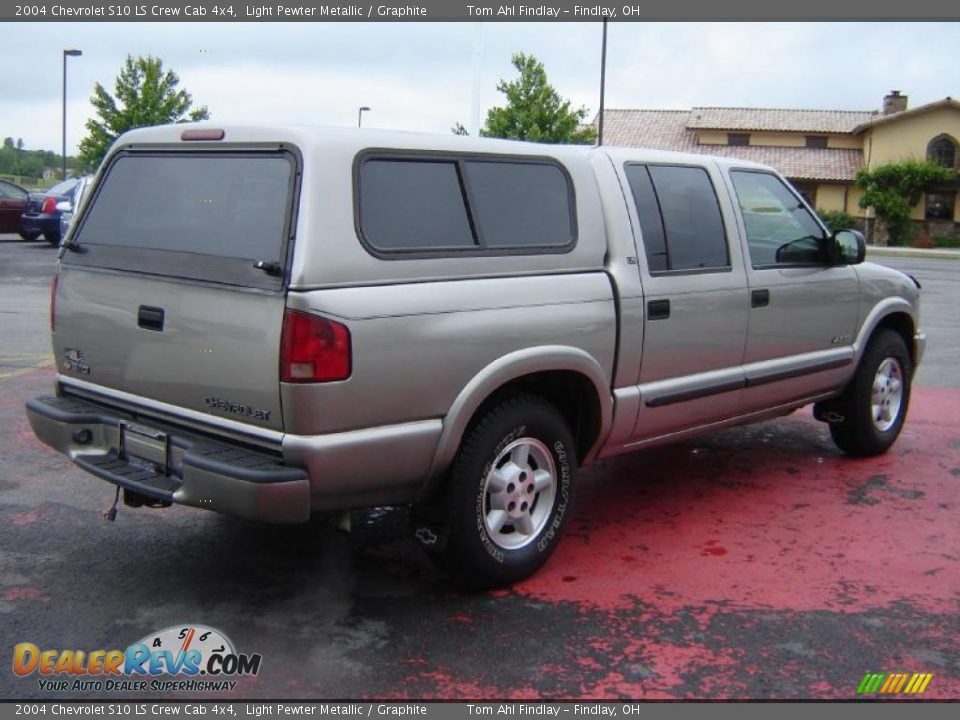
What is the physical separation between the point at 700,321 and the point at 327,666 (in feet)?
8.62

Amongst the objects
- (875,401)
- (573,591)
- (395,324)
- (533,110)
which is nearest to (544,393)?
(573,591)

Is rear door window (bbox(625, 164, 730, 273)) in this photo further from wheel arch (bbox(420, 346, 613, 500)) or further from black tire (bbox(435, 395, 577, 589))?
black tire (bbox(435, 395, 577, 589))

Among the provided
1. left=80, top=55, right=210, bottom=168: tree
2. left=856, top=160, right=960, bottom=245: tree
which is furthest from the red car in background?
left=856, top=160, right=960, bottom=245: tree

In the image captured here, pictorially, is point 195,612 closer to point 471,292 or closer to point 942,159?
point 471,292

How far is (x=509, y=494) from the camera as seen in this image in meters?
4.51

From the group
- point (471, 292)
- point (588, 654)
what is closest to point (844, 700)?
point (588, 654)

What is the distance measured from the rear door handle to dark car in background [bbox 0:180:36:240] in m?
21.6

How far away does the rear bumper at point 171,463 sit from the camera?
147 inches

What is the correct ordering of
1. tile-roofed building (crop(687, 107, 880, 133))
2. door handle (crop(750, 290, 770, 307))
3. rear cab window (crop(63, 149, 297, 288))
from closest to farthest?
rear cab window (crop(63, 149, 297, 288)) → door handle (crop(750, 290, 770, 307)) → tile-roofed building (crop(687, 107, 880, 133))

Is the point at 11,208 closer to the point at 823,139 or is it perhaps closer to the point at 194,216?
the point at 194,216

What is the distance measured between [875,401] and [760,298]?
5.44 ft

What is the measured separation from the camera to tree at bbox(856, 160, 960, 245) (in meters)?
45.4

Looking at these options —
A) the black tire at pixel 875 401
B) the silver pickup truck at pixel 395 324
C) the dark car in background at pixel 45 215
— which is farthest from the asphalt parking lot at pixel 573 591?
the dark car in background at pixel 45 215
